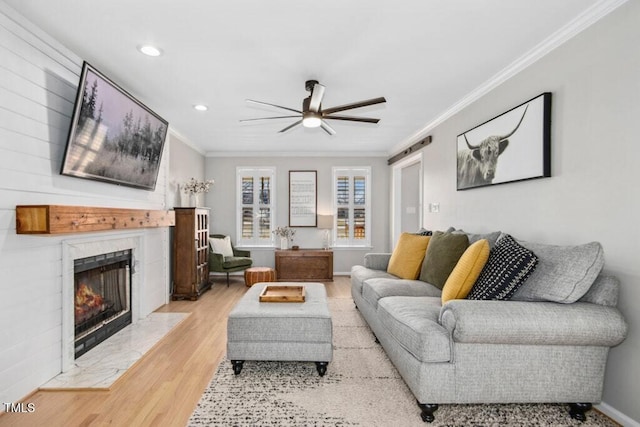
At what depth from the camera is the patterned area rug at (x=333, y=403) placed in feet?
6.26

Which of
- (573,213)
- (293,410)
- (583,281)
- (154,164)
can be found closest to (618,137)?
(573,213)

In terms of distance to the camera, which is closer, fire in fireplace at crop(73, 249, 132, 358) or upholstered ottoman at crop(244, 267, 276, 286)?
fire in fireplace at crop(73, 249, 132, 358)

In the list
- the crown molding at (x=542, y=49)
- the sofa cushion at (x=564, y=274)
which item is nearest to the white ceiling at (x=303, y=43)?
the crown molding at (x=542, y=49)

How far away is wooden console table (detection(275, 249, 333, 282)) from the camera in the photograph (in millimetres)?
5902

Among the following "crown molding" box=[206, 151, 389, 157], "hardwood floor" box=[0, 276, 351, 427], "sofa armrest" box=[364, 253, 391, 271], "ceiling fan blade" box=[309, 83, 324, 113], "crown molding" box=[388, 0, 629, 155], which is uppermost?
"crown molding" box=[388, 0, 629, 155]

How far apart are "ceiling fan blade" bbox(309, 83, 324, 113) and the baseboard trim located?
2884 mm

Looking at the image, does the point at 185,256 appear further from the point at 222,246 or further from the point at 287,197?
the point at 287,197

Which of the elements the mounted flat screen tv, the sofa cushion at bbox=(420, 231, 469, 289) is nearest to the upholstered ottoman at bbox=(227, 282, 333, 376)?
the sofa cushion at bbox=(420, 231, 469, 289)

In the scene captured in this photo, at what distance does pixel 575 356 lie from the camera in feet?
6.12

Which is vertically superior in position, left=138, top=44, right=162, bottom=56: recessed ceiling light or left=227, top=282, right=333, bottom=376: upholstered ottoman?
left=138, top=44, right=162, bottom=56: recessed ceiling light

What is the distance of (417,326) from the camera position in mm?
1965

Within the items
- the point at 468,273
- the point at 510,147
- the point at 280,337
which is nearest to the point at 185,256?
the point at 280,337

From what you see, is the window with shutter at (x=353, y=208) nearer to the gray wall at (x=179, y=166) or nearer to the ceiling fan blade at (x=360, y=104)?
the gray wall at (x=179, y=166)

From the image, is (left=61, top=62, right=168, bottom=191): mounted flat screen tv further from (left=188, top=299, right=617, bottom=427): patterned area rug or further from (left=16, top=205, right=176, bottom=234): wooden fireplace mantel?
(left=188, top=299, right=617, bottom=427): patterned area rug
